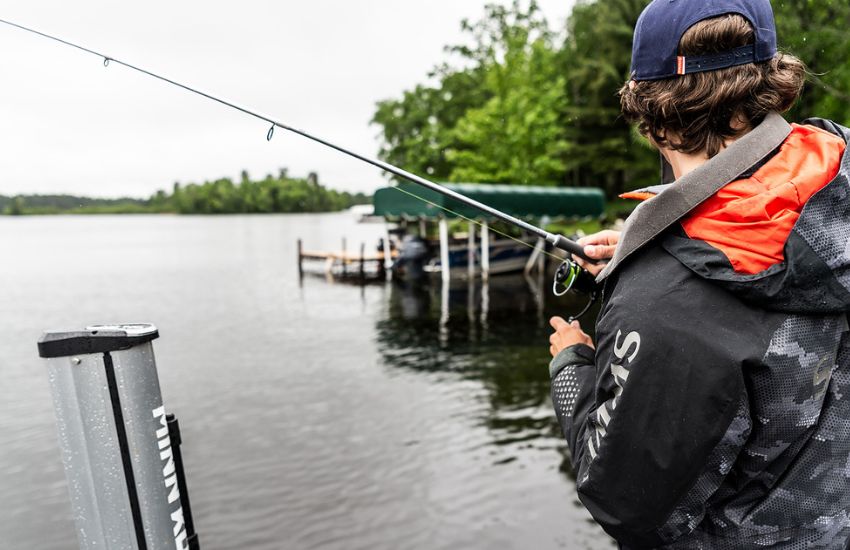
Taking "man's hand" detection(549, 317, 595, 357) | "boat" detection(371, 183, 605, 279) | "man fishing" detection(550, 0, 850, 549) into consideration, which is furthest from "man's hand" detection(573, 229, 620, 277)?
"boat" detection(371, 183, 605, 279)

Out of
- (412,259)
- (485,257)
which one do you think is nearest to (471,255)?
(485,257)

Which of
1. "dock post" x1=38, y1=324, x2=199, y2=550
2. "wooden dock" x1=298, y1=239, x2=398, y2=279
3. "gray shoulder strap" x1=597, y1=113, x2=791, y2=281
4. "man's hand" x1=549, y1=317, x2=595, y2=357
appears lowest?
"wooden dock" x1=298, y1=239, x2=398, y2=279

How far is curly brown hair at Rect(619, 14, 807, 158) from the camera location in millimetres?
1371

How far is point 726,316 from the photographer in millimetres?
1259

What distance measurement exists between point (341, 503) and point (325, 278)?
23517 mm

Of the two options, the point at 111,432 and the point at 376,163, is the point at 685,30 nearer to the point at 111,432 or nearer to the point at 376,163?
the point at 376,163

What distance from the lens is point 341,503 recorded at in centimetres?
754

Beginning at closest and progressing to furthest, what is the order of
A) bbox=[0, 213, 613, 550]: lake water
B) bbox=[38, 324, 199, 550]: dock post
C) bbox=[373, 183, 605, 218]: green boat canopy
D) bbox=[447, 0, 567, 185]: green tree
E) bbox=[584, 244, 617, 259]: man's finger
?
bbox=[584, 244, 617, 259]: man's finger
bbox=[38, 324, 199, 550]: dock post
bbox=[0, 213, 613, 550]: lake water
bbox=[373, 183, 605, 218]: green boat canopy
bbox=[447, 0, 567, 185]: green tree

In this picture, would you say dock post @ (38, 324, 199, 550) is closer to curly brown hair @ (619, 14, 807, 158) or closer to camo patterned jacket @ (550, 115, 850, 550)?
camo patterned jacket @ (550, 115, 850, 550)

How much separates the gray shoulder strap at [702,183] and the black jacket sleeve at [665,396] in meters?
0.06

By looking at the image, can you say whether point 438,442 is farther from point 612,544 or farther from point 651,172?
point 651,172

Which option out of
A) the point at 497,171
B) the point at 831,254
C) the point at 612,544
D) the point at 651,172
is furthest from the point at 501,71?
the point at 831,254

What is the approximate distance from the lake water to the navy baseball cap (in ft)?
19.7

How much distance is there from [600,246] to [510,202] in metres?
23.2
